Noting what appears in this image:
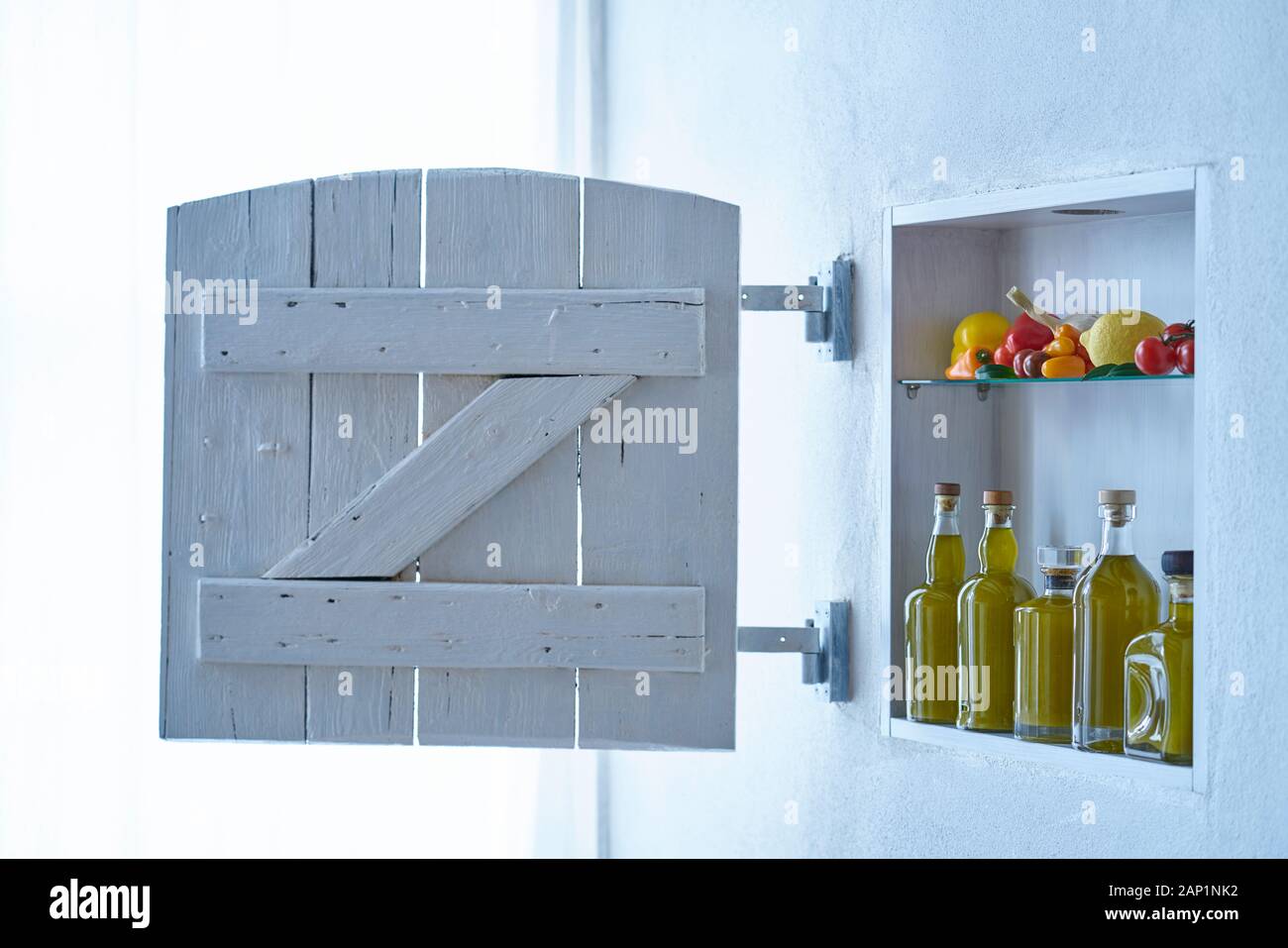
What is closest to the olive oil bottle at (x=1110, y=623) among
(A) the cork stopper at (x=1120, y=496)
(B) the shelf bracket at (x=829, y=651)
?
(A) the cork stopper at (x=1120, y=496)

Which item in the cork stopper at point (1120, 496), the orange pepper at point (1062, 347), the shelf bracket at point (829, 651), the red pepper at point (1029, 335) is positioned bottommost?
the shelf bracket at point (829, 651)

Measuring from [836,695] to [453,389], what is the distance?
59 centimetres

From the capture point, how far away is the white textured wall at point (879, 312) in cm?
115

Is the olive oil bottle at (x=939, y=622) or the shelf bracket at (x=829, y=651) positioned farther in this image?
the shelf bracket at (x=829, y=651)


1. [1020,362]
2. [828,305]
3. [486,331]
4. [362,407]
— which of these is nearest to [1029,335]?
[1020,362]

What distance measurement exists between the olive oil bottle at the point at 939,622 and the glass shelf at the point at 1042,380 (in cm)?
11

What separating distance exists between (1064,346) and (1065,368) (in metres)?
0.03

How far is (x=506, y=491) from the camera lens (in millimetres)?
1295

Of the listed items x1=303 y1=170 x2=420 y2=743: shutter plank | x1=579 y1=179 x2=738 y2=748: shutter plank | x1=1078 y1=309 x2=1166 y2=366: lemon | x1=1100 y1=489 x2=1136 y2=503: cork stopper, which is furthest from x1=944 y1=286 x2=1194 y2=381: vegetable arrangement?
x1=303 y1=170 x2=420 y2=743: shutter plank

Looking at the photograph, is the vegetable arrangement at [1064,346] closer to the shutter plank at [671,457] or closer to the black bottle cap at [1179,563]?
the black bottle cap at [1179,563]

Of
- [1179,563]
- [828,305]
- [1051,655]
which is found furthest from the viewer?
[828,305]

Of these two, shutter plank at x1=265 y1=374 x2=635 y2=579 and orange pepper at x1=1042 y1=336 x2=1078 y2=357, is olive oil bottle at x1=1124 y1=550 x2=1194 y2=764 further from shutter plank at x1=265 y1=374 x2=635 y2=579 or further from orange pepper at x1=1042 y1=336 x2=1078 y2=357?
shutter plank at x1=265 y1=374 x2=635 y2=579

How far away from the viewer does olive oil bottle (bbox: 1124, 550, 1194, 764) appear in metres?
1.21

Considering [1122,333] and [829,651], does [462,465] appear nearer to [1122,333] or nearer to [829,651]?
[829,651]
